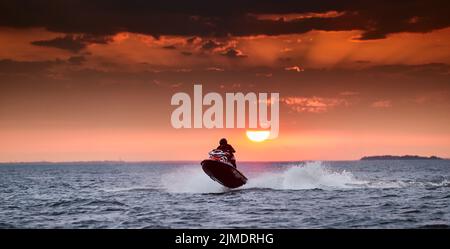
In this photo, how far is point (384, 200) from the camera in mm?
33812

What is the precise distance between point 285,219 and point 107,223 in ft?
25.6

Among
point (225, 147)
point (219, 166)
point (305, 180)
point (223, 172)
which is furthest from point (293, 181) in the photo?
point (219, 166)

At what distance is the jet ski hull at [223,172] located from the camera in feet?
117

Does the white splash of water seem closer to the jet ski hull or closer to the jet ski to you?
the jet ski hull

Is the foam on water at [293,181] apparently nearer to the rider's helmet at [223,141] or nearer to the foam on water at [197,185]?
the foam on water at [197,185]

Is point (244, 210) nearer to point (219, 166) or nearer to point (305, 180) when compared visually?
point (219, 166)

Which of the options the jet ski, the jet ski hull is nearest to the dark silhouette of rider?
the jet ski

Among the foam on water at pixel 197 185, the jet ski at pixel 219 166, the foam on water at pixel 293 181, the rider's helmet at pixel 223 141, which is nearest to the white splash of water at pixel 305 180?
the foam on water at pixel 293 181

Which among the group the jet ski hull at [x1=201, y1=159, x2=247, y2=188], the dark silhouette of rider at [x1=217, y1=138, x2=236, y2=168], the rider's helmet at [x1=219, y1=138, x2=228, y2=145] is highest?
the rider's helmet at [x1=219, y1=138, x2=228, y2=145]

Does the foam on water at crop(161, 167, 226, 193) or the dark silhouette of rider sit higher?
the dark silhouette of rider

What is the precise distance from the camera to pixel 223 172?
3662 centimetres

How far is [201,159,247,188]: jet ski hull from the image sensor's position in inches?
1410

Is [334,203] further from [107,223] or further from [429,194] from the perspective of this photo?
[107,223]
